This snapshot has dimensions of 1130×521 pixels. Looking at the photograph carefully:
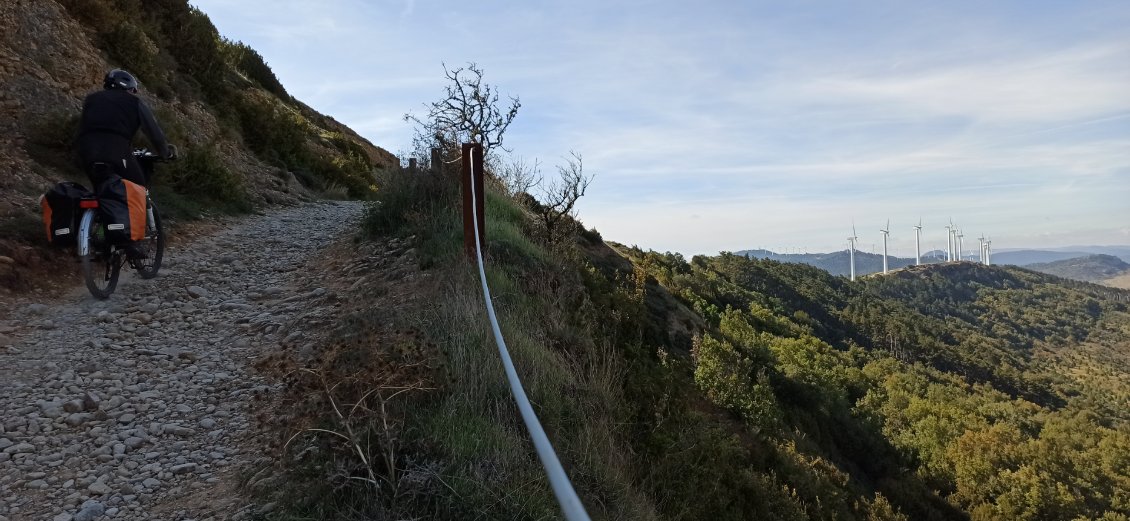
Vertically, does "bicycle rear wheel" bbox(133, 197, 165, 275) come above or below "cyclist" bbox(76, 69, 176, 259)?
below

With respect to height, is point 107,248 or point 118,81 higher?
point 118,81

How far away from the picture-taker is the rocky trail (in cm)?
284

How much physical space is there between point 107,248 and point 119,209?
1.36ft

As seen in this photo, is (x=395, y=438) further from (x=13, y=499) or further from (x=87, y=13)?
(x=87, y=13)

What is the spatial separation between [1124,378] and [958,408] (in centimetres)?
9136

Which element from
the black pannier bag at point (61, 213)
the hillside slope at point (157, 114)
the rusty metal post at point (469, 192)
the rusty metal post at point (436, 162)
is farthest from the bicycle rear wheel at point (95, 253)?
the rusty metal post at point (436, 162)

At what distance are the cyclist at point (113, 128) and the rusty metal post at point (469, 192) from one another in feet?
10.6

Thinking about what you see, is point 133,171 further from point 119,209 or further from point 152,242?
point 152,242

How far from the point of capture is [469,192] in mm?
5383

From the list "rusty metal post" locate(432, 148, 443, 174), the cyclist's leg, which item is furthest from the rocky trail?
"rusty metal post" locate(432, 148, 443, 174)

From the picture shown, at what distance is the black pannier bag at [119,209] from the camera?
548 cm

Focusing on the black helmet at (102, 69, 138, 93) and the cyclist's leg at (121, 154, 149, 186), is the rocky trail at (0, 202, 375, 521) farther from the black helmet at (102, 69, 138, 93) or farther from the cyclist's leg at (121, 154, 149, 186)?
the black helmet at (102, 69, 138, 93)

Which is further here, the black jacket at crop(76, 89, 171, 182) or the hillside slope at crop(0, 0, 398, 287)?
the hillside slope at crop(0, 0, 398, 287)

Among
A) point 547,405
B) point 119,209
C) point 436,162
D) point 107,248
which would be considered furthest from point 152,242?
point 547,405
